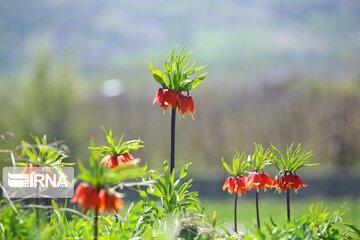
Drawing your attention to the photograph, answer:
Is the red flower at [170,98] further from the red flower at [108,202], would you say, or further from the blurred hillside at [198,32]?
the blurred hillside at [198,32]

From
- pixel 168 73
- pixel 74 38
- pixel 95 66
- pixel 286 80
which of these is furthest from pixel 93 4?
pixel 168 73

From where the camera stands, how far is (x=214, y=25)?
213 ft

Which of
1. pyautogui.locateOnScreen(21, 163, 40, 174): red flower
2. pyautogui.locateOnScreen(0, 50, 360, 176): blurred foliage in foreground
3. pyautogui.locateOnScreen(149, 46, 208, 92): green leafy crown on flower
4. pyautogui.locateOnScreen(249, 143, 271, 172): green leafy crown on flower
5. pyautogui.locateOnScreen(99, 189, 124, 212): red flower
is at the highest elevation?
pyautogui.locateOnScreen(0, 50, 360, 176): blurred foliage in foreground

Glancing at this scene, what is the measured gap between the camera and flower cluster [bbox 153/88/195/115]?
99.8 inches

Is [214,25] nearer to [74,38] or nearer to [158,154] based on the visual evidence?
[74,38]

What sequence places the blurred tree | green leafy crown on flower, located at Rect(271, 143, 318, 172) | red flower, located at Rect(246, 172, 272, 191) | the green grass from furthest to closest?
the blurred tree < the green grass < red flower, located at Rect(246, 172, 272, 191) < green leafy crown on flower, located at Rect(271, 143, 318, 172)

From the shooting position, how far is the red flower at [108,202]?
5.74 feet

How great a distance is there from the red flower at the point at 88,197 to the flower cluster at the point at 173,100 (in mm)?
810

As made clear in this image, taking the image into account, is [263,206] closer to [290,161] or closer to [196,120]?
[196,120]

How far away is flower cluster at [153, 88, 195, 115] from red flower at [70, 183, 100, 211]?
0.81m

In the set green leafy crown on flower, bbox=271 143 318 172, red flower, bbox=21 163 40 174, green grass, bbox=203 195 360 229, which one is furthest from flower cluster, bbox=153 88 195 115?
green grass, bbox=203 195 360 229

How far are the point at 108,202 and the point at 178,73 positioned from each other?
810 mm

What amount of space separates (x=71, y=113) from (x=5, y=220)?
1861 centimetres

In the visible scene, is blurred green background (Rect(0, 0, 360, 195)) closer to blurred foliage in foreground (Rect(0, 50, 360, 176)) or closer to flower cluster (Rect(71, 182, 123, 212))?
blurred foliage in foreground (Rect(0, 50, 360, 176))
